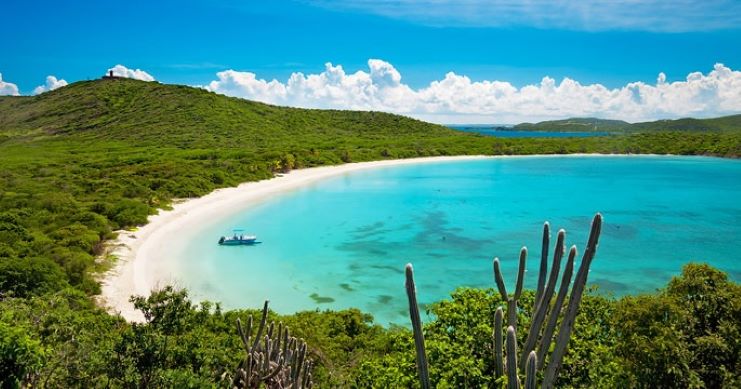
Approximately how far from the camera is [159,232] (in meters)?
→ 28.9

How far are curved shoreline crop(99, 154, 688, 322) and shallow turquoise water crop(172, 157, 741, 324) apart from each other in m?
1.41

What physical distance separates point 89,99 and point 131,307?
373 feet

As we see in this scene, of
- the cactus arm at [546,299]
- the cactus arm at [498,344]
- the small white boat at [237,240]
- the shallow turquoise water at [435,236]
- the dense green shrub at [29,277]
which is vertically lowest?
the shallow turquoise water at [435,236]

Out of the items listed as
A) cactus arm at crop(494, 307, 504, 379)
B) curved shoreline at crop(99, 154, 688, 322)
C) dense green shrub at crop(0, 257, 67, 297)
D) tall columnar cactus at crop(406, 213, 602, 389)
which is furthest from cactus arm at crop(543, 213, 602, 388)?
dense green shrub at crop(0, 257, 67, 297)

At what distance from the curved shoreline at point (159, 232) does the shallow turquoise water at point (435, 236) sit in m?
1.41

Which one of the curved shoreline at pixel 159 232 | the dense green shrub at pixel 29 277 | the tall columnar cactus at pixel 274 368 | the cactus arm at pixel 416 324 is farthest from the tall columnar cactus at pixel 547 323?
the dense green shrub at pixel 29 277

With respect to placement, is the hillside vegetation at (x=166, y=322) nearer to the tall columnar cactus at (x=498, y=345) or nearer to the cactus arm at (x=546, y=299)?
the tall columnar cactus at (x=498, y=345)

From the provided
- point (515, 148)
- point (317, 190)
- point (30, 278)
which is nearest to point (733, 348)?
point (30, 278)

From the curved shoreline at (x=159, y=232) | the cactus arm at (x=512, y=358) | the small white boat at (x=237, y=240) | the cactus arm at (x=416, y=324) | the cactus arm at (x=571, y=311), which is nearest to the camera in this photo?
the cactus arm at (x=512, y=358)

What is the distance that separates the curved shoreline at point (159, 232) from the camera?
63.5 feet

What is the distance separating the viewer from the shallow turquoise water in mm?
22344

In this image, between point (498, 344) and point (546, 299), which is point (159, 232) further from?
point (546, 299)

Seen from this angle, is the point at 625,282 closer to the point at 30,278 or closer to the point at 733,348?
the point at 733,348

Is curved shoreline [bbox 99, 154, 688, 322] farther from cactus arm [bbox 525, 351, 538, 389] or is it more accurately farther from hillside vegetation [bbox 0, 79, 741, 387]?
cactus arm [bbox 525, 351, 538, 389]
